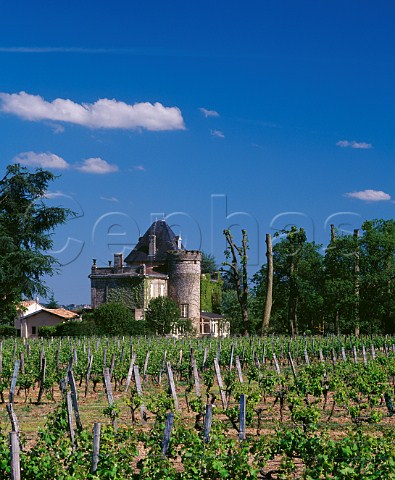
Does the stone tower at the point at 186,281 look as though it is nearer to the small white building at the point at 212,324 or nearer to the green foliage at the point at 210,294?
the small white building at the point at 212,324

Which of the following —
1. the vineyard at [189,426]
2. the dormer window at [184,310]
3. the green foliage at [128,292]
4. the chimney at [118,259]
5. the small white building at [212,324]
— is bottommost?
the vineyard at [189,426]

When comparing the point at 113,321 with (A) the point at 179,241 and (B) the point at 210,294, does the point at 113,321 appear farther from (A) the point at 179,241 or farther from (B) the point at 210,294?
(B) the point at 210,294

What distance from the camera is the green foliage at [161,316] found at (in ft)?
174

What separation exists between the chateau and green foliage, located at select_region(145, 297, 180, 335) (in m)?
2.58

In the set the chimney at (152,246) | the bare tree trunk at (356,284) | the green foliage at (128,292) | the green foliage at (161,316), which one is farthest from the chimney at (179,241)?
the bare tree trunk at (356,284)

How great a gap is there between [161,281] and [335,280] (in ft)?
53.9

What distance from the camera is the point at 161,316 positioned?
175 feet

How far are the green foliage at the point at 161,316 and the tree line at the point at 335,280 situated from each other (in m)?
7.15

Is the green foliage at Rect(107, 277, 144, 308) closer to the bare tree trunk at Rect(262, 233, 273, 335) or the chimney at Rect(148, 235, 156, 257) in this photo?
the chimney at Rect(148, 235, 156, 257)

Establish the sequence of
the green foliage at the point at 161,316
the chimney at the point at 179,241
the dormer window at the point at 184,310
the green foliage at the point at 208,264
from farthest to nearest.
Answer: the green foliage at the point at 208,264 → the chimney at the point at 179,241 → the dormer window at the point at 184,310 → the green foliage at the point at 161,316

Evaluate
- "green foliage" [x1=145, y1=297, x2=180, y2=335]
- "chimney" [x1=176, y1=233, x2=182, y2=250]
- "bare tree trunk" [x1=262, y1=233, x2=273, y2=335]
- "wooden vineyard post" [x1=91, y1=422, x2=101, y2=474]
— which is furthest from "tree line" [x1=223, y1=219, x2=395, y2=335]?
"wooden vineyard post" [x1=91, y1=422, x2=101, y2=474]

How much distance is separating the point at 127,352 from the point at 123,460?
63.6 feet

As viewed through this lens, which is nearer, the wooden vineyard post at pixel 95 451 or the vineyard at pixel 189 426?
the vineyard at pixel 189 426

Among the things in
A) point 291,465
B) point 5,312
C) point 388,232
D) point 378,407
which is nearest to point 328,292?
point 388,232
